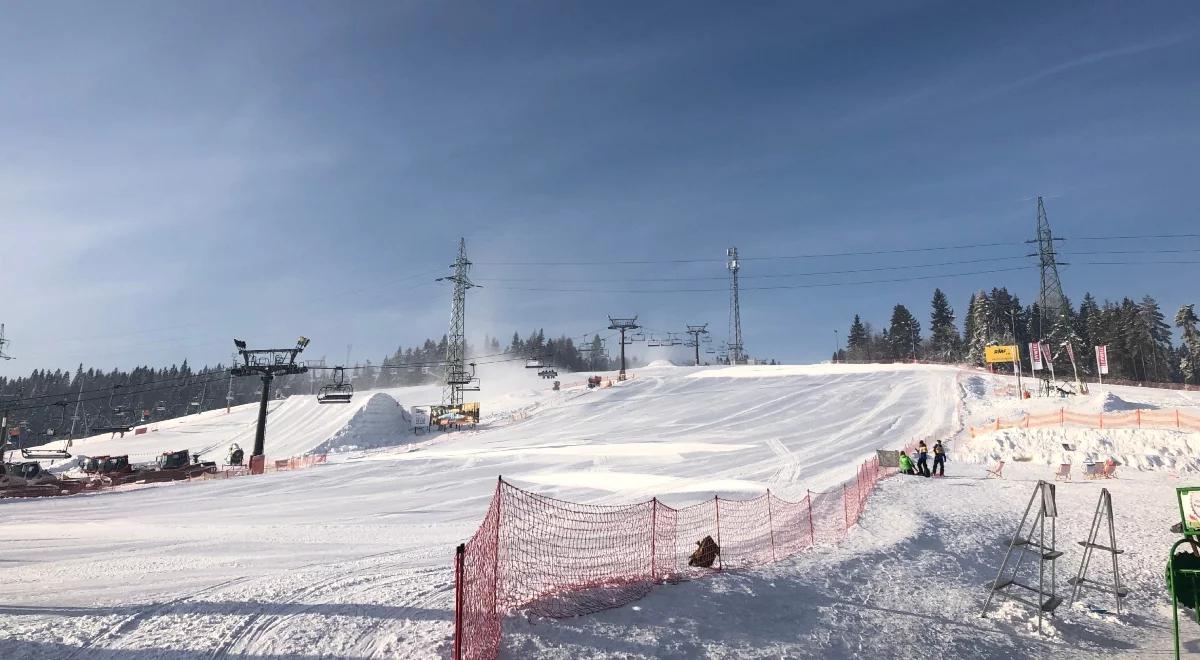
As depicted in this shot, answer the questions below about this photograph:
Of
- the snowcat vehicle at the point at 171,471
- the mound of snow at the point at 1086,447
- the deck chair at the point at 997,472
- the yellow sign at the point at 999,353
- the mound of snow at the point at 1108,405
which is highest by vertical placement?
the yellow sign at the point at 999,353

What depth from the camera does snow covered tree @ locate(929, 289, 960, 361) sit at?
10688cm

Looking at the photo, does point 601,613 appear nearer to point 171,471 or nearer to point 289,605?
point 289,605

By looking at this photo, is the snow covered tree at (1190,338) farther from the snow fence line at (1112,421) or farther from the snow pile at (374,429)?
→ the snow pile at (374,429)

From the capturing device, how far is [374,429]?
51.7 metres

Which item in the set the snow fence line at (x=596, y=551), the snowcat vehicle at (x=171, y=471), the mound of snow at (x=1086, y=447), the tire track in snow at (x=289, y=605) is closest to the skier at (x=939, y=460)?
the snow fence line at (x=596, y=551)

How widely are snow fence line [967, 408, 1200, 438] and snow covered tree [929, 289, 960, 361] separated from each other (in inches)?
3174

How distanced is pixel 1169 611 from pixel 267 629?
13.3 metres

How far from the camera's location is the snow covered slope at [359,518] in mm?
7168

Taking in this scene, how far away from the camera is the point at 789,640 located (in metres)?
7.64

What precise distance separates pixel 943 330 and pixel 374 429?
331ft

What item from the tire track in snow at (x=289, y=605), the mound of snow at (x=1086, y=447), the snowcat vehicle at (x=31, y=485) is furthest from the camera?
the snowcat vehicle at (x=31, y=485)

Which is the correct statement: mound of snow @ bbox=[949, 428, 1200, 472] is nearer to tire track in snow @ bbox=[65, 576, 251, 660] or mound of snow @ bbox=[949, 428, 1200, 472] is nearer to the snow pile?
tire track in snow @ bbox=[65, 576, 251, 660]

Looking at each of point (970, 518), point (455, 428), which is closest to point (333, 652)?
point (970, 518)

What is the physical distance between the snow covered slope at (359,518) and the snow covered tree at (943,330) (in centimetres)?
6310
